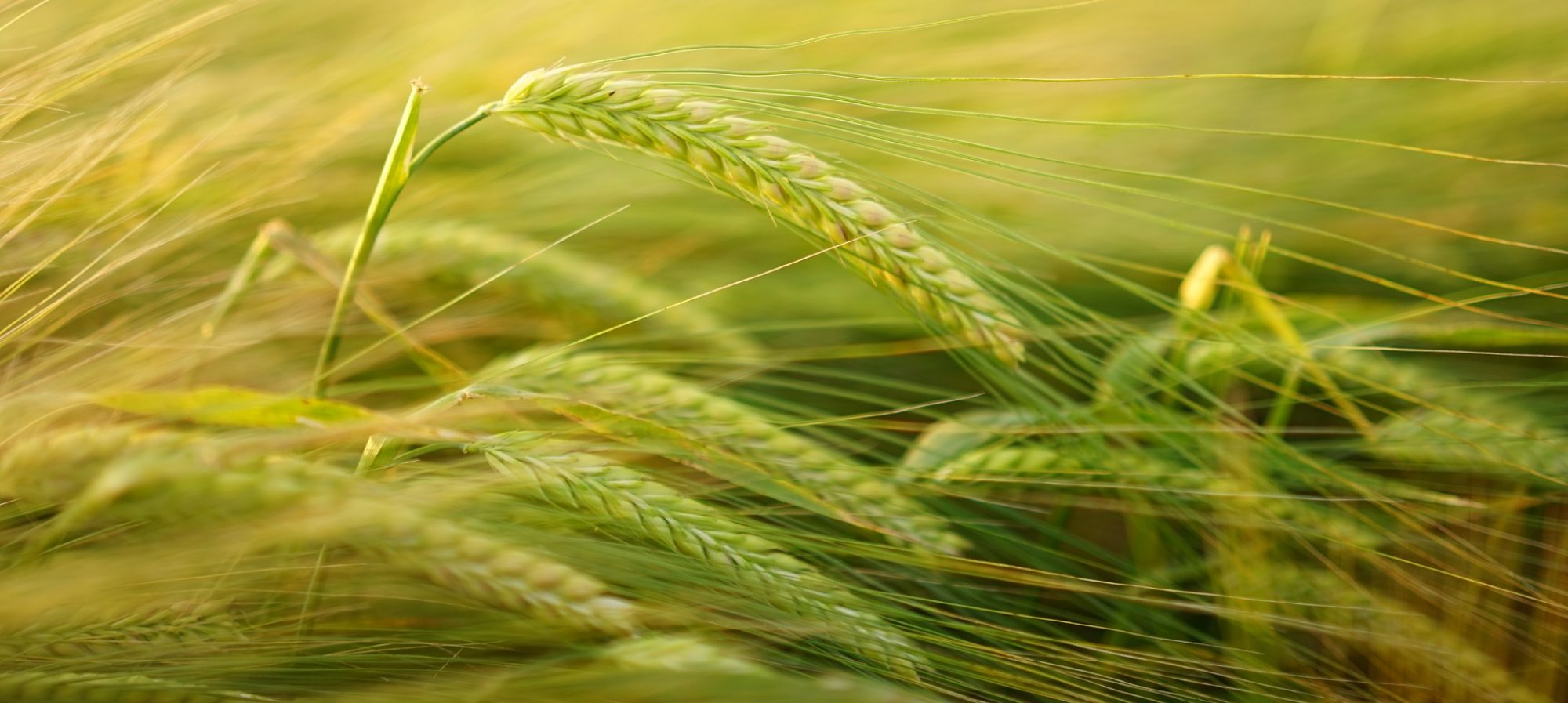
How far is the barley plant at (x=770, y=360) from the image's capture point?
46 centimetres

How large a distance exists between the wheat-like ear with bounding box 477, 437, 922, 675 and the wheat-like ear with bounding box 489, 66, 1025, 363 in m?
0.17

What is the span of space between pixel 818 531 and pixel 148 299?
2.02ft

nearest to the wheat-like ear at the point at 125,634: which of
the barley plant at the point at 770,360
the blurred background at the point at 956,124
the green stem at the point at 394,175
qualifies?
the barley plant at the point at 770,360

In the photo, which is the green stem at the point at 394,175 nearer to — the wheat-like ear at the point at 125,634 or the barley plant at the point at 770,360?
the barley plant at the point at 770,360

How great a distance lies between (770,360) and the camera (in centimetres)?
58

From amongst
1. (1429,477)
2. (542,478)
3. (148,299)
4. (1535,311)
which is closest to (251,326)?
(148,299)

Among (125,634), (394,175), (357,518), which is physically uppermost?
(394,175)

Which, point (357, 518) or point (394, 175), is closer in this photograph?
point (357, 518)

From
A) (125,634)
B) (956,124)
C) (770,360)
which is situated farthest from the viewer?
(956,124)

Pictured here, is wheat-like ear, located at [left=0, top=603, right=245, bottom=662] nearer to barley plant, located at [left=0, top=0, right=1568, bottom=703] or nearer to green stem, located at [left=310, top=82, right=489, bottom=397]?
barley plant, located at [left=0, top=0, right=1568, bottom=703]

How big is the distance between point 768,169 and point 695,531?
213 millimetres

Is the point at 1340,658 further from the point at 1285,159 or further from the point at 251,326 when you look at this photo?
the point at 251,326

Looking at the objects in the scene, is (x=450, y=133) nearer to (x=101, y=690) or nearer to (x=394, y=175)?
(x=394, y=175)

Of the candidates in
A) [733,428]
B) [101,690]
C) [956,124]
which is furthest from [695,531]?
[956,124]
